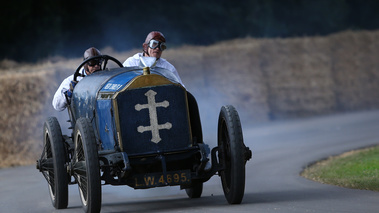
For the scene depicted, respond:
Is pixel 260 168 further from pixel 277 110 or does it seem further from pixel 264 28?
pixel 264 28

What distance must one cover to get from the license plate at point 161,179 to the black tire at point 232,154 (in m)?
0.49

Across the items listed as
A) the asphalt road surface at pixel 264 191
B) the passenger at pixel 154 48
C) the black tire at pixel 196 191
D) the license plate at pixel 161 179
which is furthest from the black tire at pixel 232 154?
the passenger at pixel 154 48

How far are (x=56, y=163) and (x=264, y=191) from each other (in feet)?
9.37

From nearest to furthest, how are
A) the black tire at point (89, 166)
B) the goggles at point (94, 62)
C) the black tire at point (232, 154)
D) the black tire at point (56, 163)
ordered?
the black tire at point (89, 166)
the black tire at point (232, 154)
the black tire at point (56, 163)
the goggles at point (94, 62)

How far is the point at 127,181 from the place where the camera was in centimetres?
971

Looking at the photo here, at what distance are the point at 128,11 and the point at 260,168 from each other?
1613cm

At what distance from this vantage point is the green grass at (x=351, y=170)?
40.4 ft

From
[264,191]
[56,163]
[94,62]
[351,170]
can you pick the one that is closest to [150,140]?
[56,163]

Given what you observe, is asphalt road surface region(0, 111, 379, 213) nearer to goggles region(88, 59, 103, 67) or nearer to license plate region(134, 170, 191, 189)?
license plate region(134, 170, 191, 189)

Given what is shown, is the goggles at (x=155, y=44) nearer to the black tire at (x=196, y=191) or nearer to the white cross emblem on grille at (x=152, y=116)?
the black tire at (x=196, y=191)

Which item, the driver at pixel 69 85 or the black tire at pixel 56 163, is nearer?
the black tire at pixel 56 163

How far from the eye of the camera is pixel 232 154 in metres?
9.80

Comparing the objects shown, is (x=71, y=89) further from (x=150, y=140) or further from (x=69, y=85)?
(x=150, y=140)

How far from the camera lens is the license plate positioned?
9.69m
